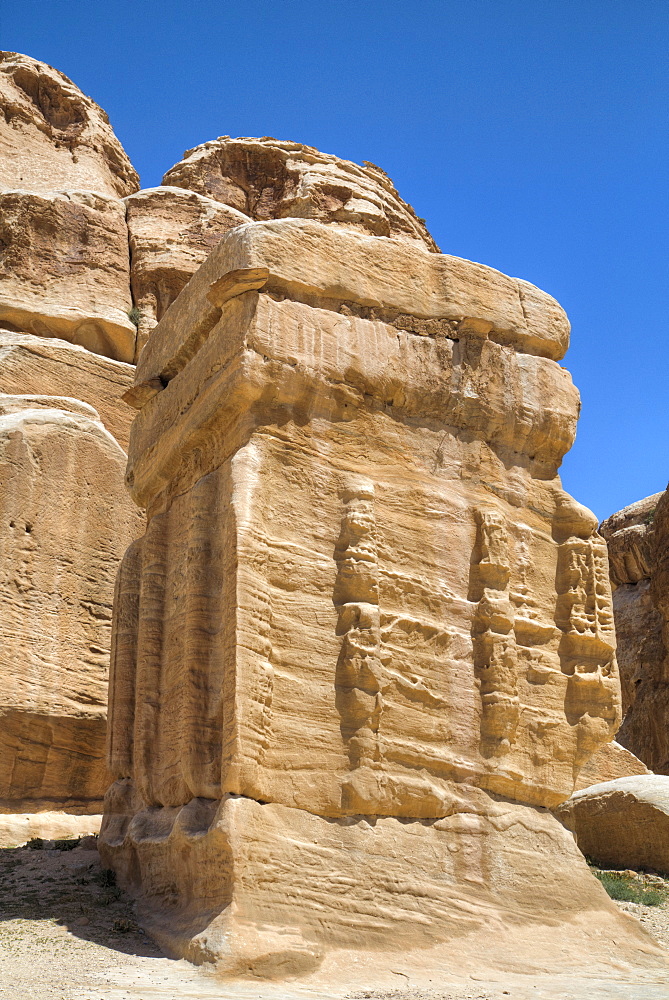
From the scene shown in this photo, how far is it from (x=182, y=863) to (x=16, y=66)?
48.1ft

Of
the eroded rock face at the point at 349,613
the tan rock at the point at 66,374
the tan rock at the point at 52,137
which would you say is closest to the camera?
the eroded rock face at the point at 349,613

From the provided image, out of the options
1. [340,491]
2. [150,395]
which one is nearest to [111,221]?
[150,395]

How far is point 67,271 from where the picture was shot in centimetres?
1441

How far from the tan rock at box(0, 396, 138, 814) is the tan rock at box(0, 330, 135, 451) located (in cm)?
189

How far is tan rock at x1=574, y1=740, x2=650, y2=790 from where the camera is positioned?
483 inches

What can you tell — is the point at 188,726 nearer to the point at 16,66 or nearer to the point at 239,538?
the point at 239,538

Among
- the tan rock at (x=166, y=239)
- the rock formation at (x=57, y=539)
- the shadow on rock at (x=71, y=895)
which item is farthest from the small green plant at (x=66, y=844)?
the tan rock at (x=166, y=239)

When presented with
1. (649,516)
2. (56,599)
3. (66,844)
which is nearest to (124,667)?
(66,844)

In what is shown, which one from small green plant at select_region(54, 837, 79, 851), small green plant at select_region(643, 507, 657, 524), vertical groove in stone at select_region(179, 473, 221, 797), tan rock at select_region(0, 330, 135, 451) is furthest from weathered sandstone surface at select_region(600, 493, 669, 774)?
vertical groove in stone at select_region(179, 473, 221, 797)

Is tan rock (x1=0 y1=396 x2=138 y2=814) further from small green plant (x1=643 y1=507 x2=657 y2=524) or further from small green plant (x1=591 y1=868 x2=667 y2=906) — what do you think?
small green plant (x1=643 y1=507 x2=657 y2=524)

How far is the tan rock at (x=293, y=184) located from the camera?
1765 cm

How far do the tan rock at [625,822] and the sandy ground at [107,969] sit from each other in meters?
3.39

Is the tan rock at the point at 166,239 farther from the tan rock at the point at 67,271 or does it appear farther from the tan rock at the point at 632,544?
the tan rock at the point at 632,544

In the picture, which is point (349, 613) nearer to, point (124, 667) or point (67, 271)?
point (124, 667)
